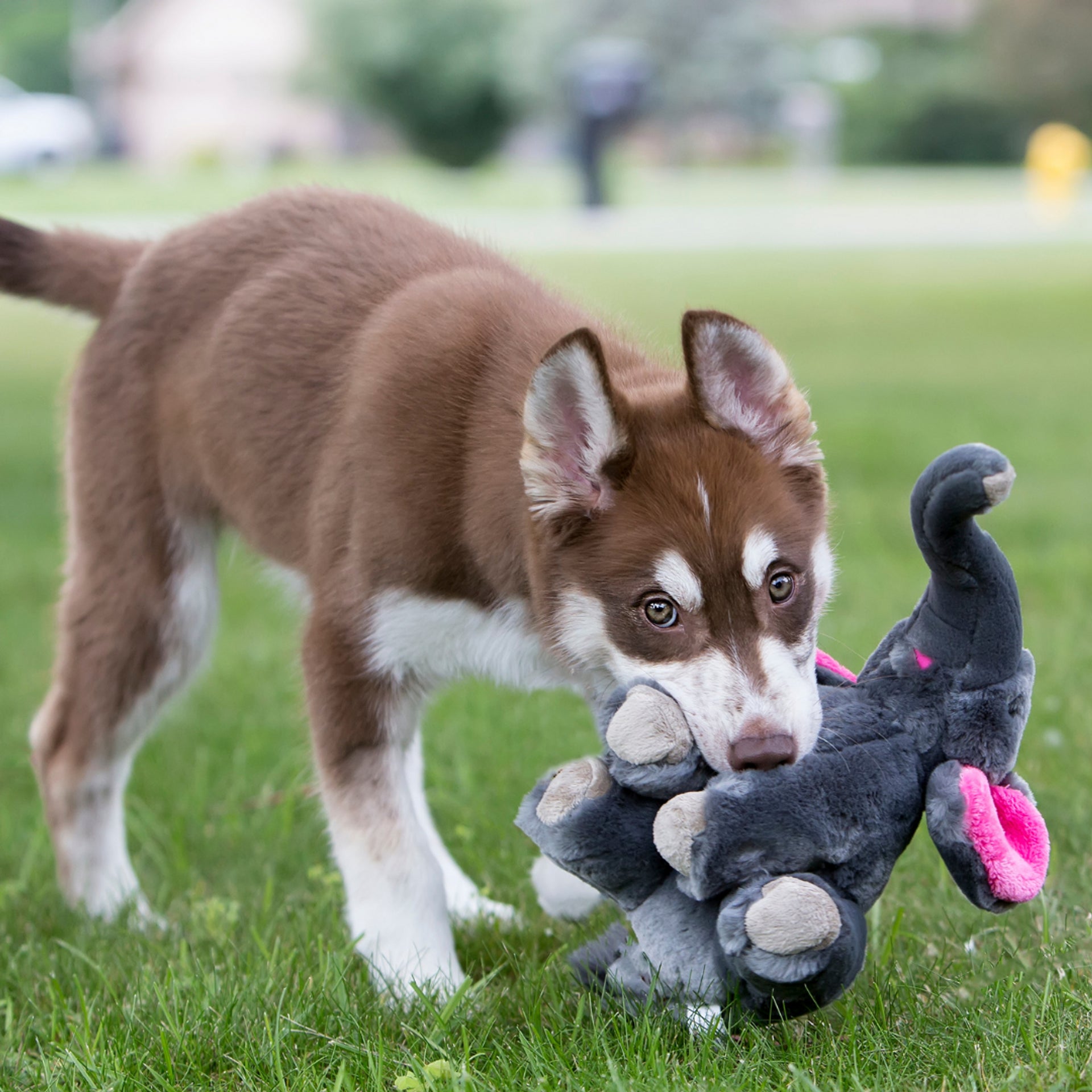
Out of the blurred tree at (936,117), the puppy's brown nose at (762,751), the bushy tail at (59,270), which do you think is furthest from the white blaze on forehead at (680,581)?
the blurred tree at (936,117)

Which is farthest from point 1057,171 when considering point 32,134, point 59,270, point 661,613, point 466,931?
point 661,613

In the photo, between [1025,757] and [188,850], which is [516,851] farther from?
[1025,757]

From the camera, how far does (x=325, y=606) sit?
334 cm

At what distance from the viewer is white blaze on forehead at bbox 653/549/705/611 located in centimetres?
267

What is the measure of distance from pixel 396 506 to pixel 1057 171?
116ft

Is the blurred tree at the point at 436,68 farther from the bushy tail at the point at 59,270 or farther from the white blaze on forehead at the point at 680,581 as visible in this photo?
the white blaze on forehead at the point at 680,581

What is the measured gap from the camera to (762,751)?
99.2 inches

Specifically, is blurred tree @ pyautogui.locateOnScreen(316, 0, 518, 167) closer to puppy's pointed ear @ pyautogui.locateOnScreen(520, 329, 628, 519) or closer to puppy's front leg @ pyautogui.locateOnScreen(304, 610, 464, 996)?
puppy's front leg @ pyautogui.locateOnScreen(304, 610, 464, 996)

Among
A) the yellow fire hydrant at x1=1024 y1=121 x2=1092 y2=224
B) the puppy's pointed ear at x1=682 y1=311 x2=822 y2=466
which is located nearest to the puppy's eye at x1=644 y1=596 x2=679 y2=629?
the puppy's pointed ear at x1=682 y1=311 x2=822 y2=466

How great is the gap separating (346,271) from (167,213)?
26.1 meters

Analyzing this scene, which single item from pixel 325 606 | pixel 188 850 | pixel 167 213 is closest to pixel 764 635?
pixel 325 606

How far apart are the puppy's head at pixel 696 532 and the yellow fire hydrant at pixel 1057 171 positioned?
87.3 feet

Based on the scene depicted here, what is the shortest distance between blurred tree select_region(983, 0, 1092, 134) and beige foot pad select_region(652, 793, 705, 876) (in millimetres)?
47341

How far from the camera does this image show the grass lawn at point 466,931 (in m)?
2.66
